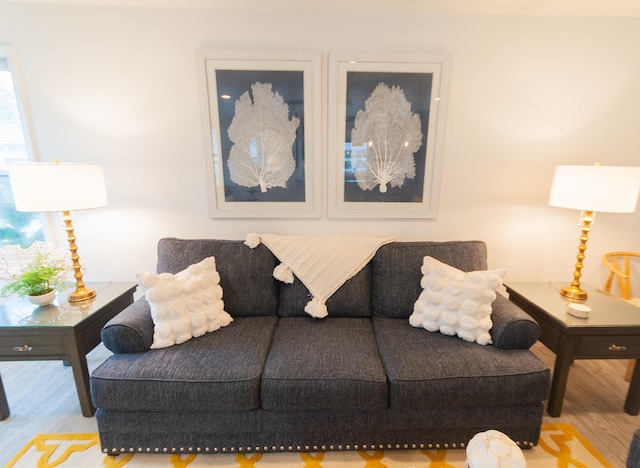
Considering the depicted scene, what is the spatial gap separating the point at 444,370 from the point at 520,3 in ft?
7.25

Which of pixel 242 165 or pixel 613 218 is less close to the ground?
pixel 242 165

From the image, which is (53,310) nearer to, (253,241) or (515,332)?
(253,241)

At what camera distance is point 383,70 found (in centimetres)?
192

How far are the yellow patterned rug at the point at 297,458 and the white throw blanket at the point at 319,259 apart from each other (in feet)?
2.35

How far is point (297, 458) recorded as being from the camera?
55.9 inches

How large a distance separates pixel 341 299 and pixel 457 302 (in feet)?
2.20

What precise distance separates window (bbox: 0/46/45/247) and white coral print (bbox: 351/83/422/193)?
224cm

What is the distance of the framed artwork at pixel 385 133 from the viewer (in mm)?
1919

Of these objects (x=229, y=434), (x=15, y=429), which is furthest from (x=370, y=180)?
(x=15, y=429)

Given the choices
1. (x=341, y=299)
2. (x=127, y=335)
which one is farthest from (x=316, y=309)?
(x=127, y=335)

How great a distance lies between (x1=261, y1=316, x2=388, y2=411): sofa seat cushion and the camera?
132cm

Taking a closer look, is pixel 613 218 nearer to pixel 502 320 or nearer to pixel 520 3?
pixel 502 320

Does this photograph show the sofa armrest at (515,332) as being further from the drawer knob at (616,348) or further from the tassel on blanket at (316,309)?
the tassel on blanket at (316,309)

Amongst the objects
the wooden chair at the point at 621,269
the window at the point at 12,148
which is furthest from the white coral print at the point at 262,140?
the wooden chair at the point at 621,269
